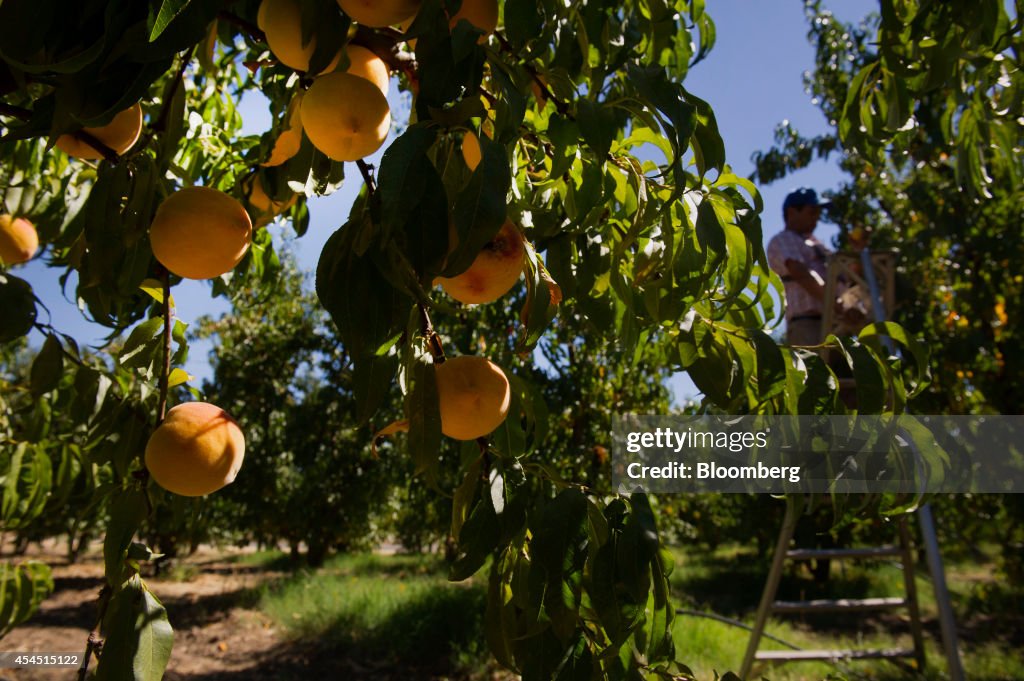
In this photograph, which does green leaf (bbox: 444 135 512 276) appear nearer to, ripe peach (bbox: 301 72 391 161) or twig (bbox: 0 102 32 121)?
ripe peach (bbox: 301 72 391 161)

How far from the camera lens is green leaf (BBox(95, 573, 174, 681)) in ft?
2.20

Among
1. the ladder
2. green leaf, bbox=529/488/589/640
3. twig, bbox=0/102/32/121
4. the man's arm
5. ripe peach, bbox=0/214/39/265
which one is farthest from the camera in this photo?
the man's arm

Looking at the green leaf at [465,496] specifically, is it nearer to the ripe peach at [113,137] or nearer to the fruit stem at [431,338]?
the fruit stem at [431,338]

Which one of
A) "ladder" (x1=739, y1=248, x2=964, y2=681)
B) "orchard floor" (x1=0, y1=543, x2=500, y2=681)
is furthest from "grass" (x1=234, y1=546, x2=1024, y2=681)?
"ladder" (x1=739, y1=248, x2=964, y2=681)

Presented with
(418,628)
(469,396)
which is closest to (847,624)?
(418,628)

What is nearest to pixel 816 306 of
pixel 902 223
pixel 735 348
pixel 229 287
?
pixel 735 348

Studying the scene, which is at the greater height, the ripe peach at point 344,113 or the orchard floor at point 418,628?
the ripe peach at point 344,113

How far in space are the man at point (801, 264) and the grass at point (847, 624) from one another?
162cm

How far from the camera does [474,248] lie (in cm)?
49

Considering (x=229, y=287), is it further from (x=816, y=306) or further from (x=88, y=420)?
(x=816, y=306)

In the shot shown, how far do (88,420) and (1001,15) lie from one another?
184cm

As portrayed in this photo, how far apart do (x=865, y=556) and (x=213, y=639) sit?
4.55m

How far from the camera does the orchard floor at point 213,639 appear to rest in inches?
159

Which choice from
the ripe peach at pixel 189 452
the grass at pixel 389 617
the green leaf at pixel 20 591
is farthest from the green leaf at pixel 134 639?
the grass at pixel 389 617
